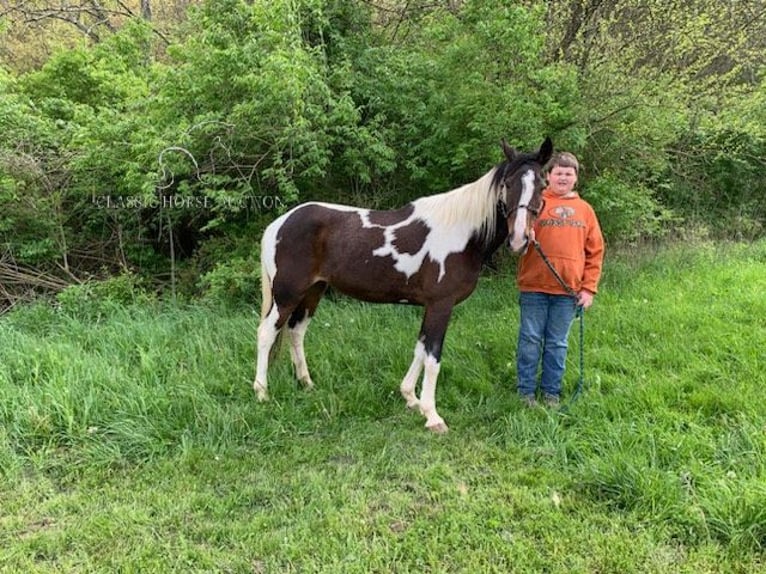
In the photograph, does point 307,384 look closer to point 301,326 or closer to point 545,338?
point 301,326

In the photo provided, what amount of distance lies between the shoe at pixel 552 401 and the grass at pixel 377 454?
173 millimetres

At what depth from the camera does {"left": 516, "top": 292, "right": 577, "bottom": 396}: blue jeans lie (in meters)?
3.42

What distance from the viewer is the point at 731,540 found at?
7.04ft

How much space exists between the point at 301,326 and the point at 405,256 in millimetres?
1029

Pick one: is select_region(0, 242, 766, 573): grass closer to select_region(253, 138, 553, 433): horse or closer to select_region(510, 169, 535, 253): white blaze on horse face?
select_region(253, 138, 553, 433): horse

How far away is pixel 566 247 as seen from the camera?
3281mm

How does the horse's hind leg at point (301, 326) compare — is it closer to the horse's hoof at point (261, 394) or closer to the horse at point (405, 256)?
the horse at point (405, 256)

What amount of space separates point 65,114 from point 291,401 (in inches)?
245

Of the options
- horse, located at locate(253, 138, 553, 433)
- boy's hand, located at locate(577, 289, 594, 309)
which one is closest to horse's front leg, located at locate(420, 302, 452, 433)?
horse, located at locate(253, 138, 553, 433)

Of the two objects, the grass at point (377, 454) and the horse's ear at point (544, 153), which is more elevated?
the horse's ear at point (544, 153)

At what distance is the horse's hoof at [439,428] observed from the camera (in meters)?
3.20

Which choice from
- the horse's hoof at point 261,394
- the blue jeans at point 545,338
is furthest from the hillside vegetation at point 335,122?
the blue jeans at point 545,338

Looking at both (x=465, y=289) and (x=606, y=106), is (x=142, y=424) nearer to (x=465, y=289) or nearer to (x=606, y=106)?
(x=465, y=289)

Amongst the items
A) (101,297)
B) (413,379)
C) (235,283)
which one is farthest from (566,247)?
(101,297)
